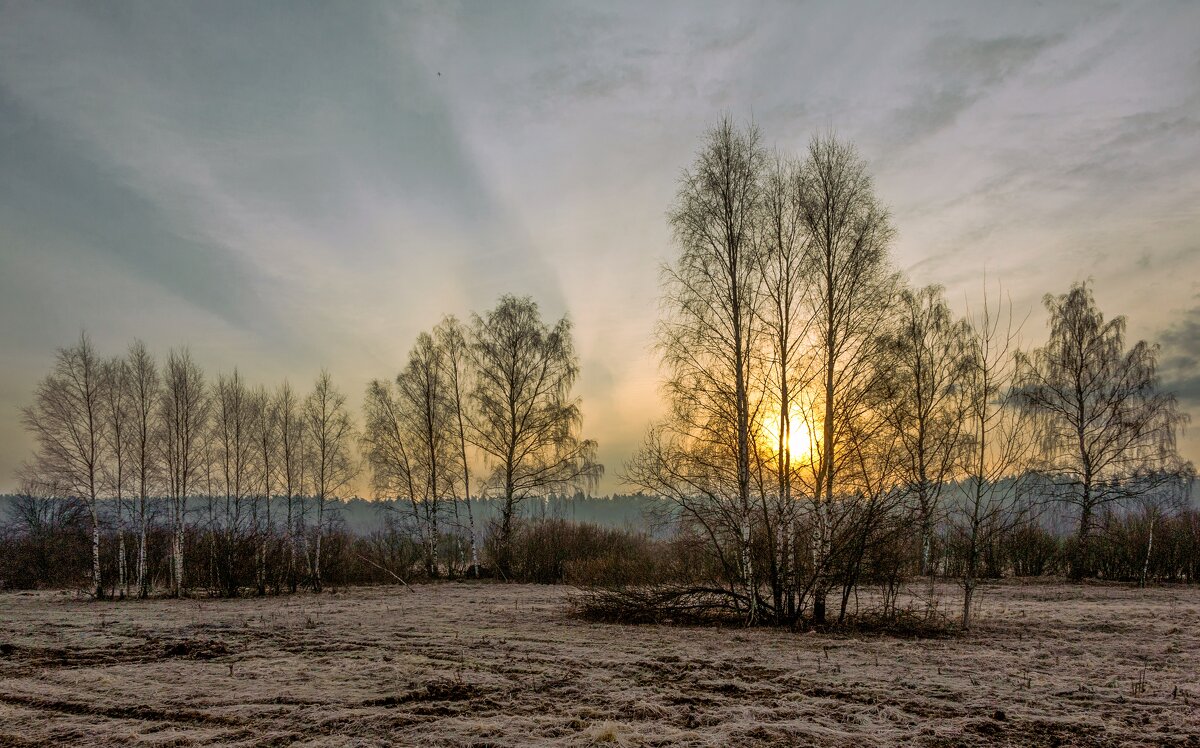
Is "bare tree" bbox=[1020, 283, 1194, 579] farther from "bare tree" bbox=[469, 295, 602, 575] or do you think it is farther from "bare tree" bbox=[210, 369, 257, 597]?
"bare tree" bbox=[210, 369, 257, 597]

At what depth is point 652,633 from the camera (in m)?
11.7

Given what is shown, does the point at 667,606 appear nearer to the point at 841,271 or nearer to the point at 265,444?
the point at 841,271

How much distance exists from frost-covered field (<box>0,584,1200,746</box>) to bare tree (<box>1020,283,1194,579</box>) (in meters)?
14.1

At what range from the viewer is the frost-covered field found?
5.35 m

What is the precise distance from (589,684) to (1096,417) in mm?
26592

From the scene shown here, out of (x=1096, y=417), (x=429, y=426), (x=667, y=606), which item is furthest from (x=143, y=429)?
(x=1096, y=417)

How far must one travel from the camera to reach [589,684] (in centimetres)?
714

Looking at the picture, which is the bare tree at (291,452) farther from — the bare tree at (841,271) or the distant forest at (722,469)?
the bare tree at (841,271)

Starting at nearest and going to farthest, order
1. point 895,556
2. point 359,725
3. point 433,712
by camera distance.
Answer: point 359,725
point 433,712
point 895,556

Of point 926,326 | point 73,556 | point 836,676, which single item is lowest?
point 73,556

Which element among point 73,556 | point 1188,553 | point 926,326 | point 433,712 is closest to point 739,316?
point 433,712

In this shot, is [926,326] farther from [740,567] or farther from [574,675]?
[574,675]

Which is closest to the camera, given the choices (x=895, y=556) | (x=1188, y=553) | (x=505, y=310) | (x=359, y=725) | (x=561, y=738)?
(x=561, y=738)

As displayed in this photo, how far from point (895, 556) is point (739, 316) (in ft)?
17.5
